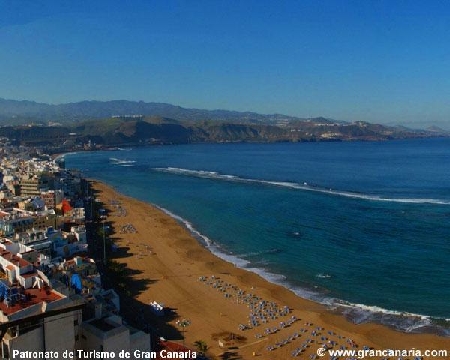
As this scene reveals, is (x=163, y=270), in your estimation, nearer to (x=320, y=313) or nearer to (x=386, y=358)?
(x=320, y=313)

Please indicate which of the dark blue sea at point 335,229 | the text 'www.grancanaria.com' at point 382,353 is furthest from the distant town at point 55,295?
the dark blue sea at point 335,229

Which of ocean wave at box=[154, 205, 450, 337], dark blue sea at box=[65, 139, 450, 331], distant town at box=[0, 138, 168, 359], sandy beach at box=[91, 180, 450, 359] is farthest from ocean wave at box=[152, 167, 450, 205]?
distant town at box=[0, 138, 168, 359]

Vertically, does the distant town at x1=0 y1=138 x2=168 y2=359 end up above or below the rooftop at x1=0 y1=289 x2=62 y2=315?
below

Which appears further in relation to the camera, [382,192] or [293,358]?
[382,192]

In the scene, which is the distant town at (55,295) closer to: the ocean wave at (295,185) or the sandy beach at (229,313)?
the sandy beach at (229,313)

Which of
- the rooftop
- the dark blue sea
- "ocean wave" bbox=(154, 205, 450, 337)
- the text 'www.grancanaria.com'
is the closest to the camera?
the rooftop

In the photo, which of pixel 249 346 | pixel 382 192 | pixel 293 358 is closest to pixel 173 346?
pixel 249 346

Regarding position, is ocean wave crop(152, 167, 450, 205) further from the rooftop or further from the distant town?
the rooftop
